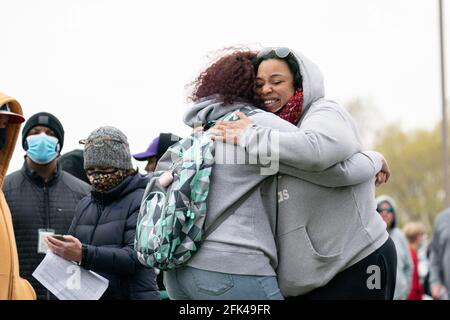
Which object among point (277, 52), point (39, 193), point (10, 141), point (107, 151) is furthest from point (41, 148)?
point (277, 52)

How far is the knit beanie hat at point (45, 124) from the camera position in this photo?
6.74m

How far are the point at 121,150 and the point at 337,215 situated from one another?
2.05 m

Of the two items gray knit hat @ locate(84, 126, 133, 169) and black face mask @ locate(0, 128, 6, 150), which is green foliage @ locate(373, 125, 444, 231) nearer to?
gray knit hat @ locate(84, 126, 133, 169)

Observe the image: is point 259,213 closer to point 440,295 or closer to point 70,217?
point 70,217

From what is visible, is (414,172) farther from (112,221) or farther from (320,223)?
(320,223)

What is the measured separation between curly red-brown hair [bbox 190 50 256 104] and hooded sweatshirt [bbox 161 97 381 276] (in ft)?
0.60

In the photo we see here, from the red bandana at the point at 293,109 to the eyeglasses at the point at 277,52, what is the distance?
183mm

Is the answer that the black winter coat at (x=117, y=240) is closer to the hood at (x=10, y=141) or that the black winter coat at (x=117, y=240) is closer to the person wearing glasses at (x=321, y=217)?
the hood at (x=10, y=141)

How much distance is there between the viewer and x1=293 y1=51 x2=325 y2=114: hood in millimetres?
4355

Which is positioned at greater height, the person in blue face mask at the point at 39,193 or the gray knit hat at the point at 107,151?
the gray knit hat at the point at 107,151

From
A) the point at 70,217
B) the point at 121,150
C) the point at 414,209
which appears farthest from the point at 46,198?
the point at 414,209

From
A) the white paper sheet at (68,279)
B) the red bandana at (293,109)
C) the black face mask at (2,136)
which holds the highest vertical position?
the red bandana at (293,109)

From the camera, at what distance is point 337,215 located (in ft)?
13.8

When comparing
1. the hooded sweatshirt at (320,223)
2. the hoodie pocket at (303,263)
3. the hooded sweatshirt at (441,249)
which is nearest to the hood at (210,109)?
the hooded sweatshirt at (320,223)
